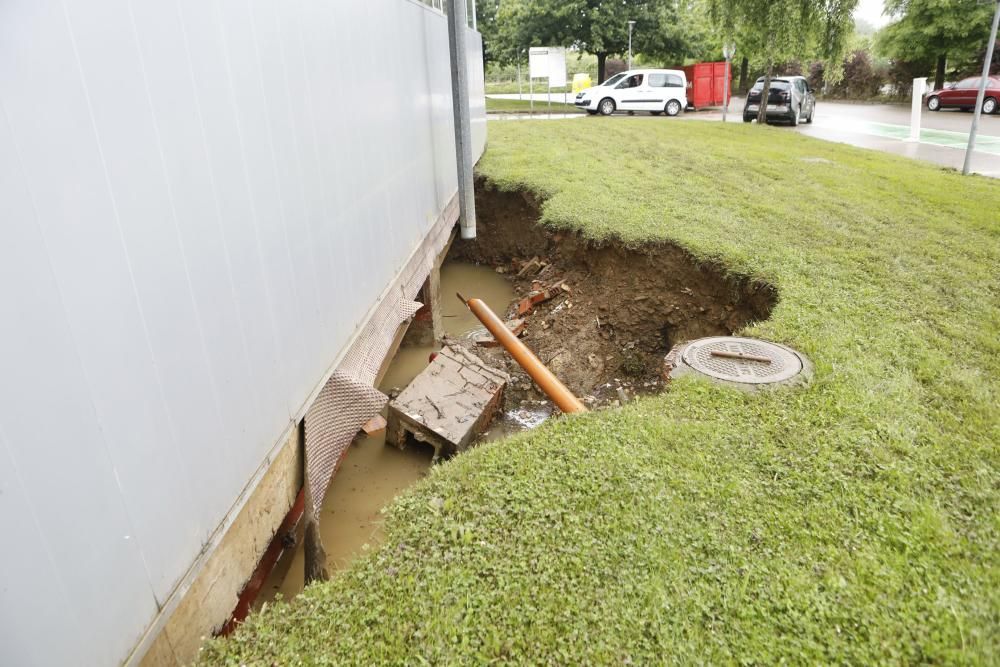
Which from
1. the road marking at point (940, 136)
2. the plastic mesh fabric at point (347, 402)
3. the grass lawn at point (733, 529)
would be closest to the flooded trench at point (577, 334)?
the plastic mesh fabric at point (347, 402)

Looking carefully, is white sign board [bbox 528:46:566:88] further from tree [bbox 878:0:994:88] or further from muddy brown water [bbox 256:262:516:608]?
tree [bbox 878:0:994:88]

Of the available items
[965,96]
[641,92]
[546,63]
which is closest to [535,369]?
[546,63]

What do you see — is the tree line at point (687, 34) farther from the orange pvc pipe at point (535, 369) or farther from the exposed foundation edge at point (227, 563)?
the exposed foundation edge at point (227, 563)

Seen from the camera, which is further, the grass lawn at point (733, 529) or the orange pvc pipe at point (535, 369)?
the orange pvc pipe at point (535, 369)

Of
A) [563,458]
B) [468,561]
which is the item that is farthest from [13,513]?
[563,458]

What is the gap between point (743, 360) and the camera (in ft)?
14.7

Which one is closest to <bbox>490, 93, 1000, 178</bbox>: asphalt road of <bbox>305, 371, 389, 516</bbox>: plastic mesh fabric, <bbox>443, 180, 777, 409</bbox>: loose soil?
<bbox>443, 180, 777, 409</bbox>: loose soil

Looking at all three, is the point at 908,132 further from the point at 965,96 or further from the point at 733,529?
the point at 733,529

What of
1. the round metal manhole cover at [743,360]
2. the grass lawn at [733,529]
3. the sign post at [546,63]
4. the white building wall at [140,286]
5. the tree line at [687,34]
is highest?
the tree line at [687,34]

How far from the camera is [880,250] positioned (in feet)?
21.4

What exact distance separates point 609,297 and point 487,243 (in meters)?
3.86

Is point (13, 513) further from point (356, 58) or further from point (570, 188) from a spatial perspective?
point (570, 188)

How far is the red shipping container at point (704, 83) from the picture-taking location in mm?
28609

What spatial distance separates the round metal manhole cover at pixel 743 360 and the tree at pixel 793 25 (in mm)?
15140
